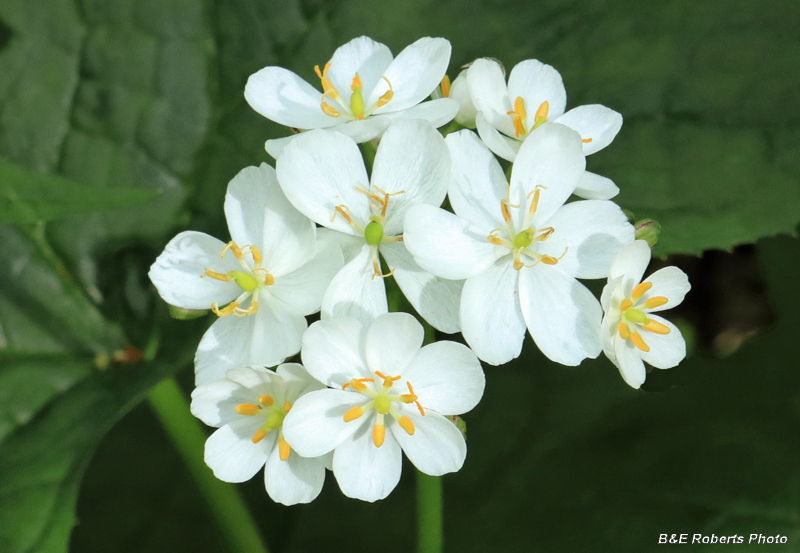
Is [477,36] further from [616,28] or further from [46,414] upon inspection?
[46,414]

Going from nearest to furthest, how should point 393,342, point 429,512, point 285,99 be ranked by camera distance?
1. point 393,342
2. point 285,99
3. point 429,512

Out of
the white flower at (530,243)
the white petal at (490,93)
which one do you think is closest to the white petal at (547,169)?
the white flower at (530,243)

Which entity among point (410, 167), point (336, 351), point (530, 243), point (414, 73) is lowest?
point (336, 351)

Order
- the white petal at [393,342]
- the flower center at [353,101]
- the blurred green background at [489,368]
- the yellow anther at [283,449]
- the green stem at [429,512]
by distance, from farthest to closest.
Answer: the blurred green background at [489,368] < the green stem at [429,512] < the flower center at [353,101] < the yellow anther at [283,449] < the white petal at [393,342]

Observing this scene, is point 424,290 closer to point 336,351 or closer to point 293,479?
point 336,351

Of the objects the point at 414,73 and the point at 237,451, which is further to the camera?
the point at 414,73

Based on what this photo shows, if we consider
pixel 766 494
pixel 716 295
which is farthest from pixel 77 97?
pixel 716 295

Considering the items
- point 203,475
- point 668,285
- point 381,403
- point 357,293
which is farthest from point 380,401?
point 203,475

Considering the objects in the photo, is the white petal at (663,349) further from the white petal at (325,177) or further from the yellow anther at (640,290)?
the white petal at (325,177)
